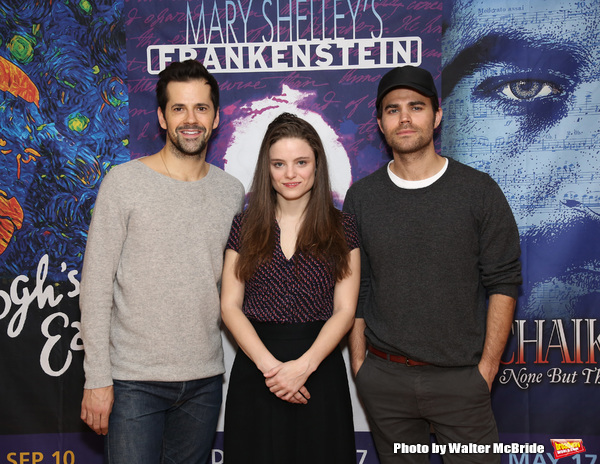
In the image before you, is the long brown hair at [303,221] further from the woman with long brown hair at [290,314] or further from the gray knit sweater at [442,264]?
the gray knit sweater at [442,264]

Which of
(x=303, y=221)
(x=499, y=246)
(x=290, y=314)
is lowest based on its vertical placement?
(x=290, y=314)

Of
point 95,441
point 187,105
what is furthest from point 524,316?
point 95,441

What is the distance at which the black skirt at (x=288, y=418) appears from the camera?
1.73 meters

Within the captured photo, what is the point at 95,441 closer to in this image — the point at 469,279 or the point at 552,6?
the point at 469,279

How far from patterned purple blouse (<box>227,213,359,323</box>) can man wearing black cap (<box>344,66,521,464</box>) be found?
11.3 inches

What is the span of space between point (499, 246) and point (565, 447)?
4.14 feet

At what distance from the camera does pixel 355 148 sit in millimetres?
2455

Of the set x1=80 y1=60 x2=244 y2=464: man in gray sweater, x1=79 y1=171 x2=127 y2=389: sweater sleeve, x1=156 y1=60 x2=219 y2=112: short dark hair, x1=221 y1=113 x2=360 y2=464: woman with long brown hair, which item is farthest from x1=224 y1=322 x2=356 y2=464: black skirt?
x1=156 y1=60 x2=219 y2=112: short dark hair

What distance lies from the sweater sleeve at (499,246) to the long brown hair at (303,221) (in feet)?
1.81

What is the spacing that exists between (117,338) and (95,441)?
109cm

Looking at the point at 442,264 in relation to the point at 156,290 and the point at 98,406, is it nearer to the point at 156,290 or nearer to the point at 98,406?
the point at 156,290

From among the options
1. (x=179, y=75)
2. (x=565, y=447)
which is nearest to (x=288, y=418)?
(x=179, y=75)

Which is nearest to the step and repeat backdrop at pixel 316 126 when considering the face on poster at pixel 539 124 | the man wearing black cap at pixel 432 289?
the face on poster at pixel 539 124

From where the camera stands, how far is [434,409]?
1900 millimetres
